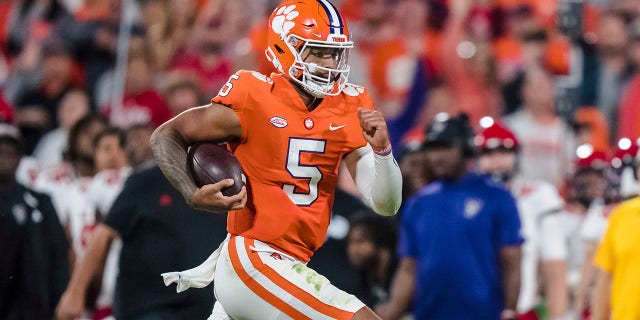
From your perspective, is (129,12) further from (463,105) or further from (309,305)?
(309,305)

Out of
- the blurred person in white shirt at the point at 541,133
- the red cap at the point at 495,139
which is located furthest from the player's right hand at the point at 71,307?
the blurred person in white shirt at the point at 541,133

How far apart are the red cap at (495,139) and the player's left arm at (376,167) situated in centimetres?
340

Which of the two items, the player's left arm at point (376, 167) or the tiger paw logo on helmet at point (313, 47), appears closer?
the player's left arm at point (376, 167)

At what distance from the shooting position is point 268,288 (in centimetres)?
494

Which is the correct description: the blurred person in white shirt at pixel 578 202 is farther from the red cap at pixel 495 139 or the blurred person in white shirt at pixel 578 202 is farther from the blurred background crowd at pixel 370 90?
the red cap at pixel 495 139

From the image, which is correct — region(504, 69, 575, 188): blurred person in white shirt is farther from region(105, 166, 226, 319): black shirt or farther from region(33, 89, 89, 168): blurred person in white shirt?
region(33, 89, 89, 168): blurred person in white shirt

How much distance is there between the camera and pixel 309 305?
4.88m

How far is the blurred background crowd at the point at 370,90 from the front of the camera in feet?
27.9

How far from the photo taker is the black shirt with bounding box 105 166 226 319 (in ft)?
23.7

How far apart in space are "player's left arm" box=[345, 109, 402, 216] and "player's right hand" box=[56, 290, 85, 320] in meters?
2.71

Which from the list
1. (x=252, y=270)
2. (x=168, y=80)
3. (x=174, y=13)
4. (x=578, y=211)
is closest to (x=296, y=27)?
(x=252, y=270)

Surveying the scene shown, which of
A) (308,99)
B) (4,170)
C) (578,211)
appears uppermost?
(308,99)

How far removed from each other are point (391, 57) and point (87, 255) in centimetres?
386

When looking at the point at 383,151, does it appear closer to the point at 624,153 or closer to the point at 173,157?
the point at 173,157
